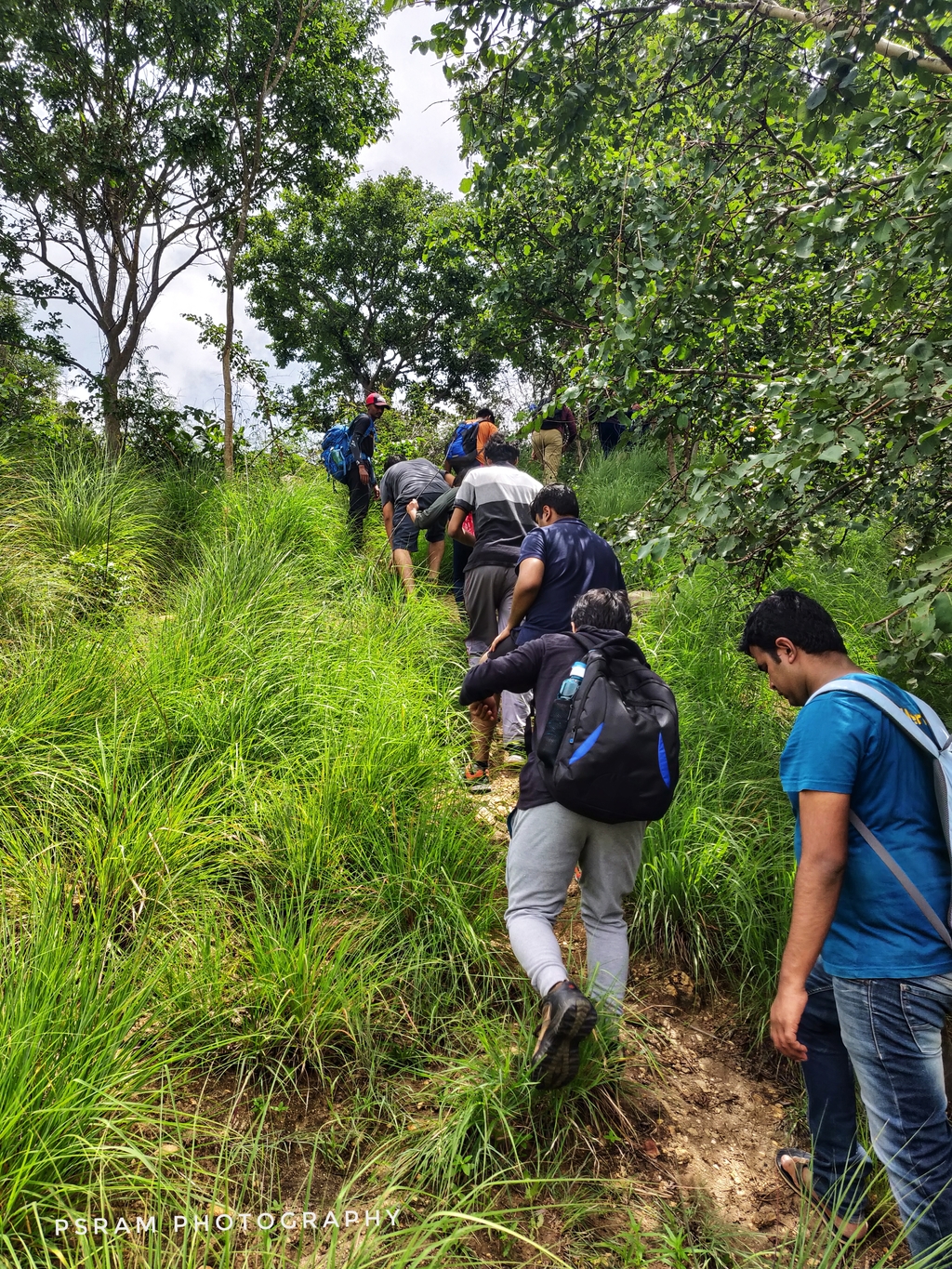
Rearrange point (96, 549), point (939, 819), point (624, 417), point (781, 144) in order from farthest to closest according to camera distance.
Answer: point (96, 549) → point (624, 417) → point (781, 144) → point (939, 819)

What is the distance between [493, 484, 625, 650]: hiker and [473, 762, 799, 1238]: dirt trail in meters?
1.37

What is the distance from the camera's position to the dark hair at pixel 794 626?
2057 millimetres

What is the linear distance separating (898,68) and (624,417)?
1786 mm

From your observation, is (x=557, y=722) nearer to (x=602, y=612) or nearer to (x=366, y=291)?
(x=602, y=612)

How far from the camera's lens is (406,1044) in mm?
2469

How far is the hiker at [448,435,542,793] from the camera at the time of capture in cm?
466

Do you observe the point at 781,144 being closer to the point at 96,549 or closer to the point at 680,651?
the point at 680,651

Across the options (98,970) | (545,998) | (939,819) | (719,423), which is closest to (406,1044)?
(545,998)

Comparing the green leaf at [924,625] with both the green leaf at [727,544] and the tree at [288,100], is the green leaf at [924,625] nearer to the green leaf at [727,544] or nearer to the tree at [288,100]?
the green leaf at [727,544]

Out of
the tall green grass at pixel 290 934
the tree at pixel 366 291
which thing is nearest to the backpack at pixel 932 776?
the tall green grass at pixel 290 934

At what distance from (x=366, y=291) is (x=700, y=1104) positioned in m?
20.5

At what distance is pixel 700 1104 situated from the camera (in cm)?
269

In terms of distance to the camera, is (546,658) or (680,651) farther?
(680,651)

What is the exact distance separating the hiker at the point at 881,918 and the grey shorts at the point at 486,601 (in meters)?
2.87
